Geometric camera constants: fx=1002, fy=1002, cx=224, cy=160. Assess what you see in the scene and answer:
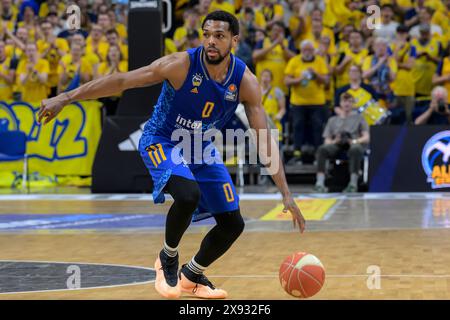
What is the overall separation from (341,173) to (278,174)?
37.6ft

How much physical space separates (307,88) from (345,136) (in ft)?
4.40

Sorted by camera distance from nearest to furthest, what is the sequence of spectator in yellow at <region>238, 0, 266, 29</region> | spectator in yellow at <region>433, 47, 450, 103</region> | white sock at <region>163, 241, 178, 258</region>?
white sock at <region>163, 241, 178, 258</region>
spectator in yellow at <region>433, 47, 450, 103</region>
spectator in yellow at <region>238, 0, 266, 29</region>

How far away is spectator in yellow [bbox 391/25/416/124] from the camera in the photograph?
2000cm

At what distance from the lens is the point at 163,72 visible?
8.30 meters

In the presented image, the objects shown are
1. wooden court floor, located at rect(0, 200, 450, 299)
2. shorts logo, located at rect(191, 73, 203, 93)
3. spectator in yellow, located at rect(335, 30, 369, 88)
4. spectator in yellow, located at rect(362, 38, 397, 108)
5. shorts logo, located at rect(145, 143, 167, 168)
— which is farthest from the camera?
spectator in yellow, located at rect(335, 30, 369, 88)

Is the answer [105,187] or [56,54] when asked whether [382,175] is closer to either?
[105,187]

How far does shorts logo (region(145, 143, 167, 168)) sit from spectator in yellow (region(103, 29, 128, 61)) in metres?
12.6

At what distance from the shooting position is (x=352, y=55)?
20266 mm

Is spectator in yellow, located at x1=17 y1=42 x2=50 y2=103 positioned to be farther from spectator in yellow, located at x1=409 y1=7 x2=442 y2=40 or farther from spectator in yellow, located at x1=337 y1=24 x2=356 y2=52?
spectator in yellow, located at x1=409 y1=7 x2=442 y2=40

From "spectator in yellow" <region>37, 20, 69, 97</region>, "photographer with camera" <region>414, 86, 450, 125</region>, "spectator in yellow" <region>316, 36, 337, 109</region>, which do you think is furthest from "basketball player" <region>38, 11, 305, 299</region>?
"spectator in yellow" <region>37, 20, 69, 97</region>

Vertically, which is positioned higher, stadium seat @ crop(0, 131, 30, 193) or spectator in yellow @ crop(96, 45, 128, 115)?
spectator in yellow @ crop(96, 45, 128, 115)

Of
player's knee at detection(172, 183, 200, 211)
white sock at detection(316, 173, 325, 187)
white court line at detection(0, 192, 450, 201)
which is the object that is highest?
player's knee at detection(172, 183, 200, 211)

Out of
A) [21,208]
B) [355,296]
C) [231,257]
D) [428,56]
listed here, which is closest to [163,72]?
[355,296]

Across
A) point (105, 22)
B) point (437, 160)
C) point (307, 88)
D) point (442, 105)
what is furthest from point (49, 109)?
point (105, 22)
